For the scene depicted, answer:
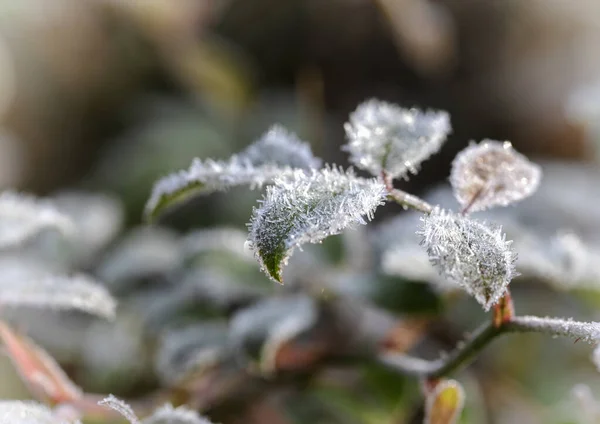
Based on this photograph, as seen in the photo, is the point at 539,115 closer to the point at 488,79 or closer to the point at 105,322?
the point at 488,79

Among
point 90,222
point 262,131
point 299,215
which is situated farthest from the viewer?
point 262,131

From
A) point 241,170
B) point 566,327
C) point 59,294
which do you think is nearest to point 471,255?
point 566,327

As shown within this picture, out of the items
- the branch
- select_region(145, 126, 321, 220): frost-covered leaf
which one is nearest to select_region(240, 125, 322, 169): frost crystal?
select_region(145, 126, 321, 220): frost-covered leaf

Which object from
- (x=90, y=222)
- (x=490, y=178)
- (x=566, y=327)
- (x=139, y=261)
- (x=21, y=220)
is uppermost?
(x=90, y=222)

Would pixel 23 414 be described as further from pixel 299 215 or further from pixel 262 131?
pixel 262 131

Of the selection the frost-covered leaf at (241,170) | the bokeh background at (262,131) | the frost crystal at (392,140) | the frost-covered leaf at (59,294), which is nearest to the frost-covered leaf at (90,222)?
the bokeh background at (262,131)

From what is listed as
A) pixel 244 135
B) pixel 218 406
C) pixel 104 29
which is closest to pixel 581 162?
pixel 244 135

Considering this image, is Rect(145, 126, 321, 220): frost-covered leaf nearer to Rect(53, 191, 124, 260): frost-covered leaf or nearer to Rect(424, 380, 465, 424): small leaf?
Rect(424, 380, 465, 424): small leaf
